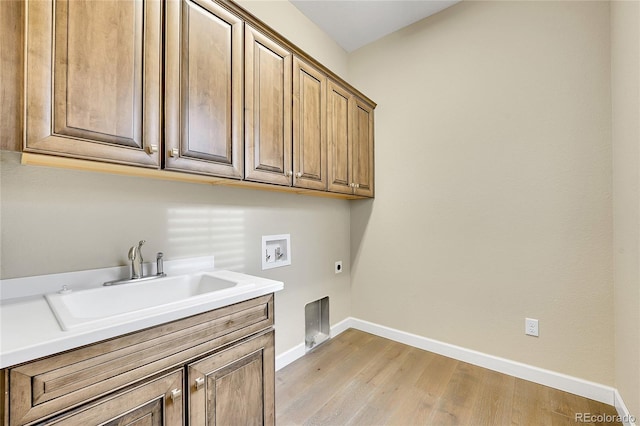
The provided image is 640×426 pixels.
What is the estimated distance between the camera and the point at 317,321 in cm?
261

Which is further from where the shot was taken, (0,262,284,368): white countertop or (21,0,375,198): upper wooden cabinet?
(21,0,375,198): upper wooden cabinet

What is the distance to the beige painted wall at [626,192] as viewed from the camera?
4.34ft

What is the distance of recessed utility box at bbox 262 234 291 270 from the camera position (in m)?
2.01

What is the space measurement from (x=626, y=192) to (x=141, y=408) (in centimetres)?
239

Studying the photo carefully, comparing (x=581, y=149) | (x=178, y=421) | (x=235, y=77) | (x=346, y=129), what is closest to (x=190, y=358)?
(x=178, y=421)

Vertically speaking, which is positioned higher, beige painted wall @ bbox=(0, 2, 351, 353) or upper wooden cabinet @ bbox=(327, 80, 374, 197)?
upper wooden cabinet @ bbox=(327, 80, 374, 197)

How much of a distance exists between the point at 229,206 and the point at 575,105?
2336mm

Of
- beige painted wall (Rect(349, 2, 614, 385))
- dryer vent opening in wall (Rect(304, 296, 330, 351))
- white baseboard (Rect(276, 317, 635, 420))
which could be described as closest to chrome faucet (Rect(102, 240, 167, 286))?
white baseboard (Rect(276, 317, 635, 420))

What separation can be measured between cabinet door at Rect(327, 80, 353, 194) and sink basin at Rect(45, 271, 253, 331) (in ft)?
3.69

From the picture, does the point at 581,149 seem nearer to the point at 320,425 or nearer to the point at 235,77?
the point at 235,77

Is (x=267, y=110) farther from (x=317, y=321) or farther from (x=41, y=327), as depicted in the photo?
(x=317, y=321)

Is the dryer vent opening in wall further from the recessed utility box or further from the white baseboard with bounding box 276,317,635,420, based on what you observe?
the recessed utility box

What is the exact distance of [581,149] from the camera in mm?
1764

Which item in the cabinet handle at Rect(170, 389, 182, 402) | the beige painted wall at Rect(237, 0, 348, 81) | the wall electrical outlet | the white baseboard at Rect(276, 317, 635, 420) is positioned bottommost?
the white baseboard at Rect(276, 317, 635, 420)
